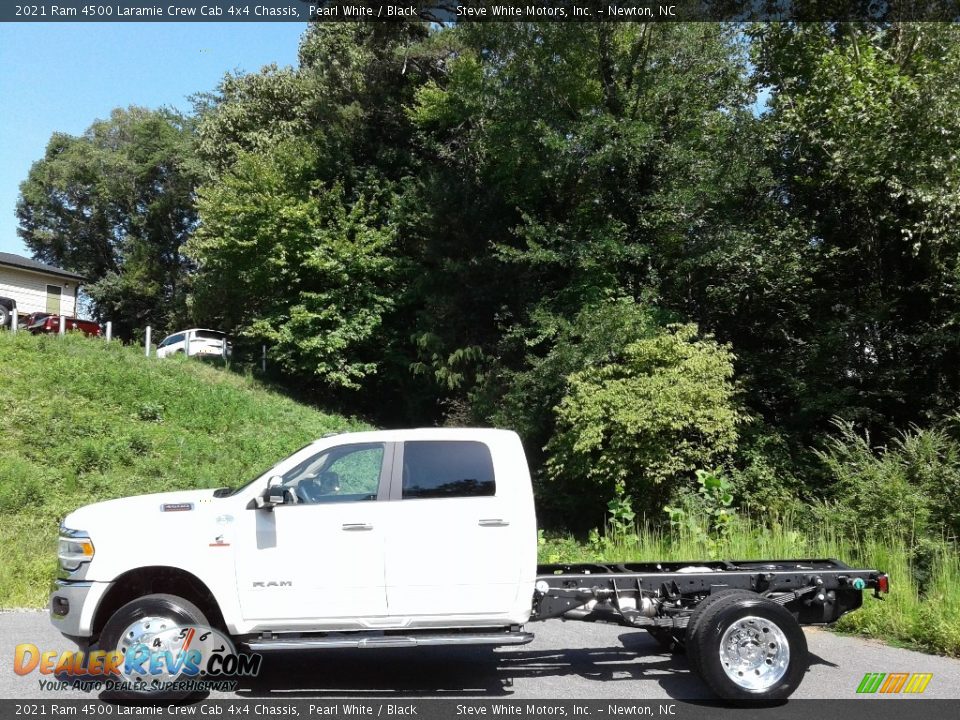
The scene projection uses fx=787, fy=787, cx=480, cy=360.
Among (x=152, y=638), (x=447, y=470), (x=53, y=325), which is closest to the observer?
(x=152, y=638)

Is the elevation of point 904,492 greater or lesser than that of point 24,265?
lesser

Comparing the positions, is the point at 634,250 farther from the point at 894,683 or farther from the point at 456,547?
the point at 456,547

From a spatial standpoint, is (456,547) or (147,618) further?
(456,547)

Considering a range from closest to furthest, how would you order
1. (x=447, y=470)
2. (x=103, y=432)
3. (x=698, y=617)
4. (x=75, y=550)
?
(x=75, y=550) → (x=698, y=617) → (x=447, y=470) → (x=103, y=432)

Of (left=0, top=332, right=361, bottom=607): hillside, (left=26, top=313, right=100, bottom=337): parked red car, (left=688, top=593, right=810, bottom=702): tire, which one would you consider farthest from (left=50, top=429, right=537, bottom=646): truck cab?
(left=26, top=313, right=100, bottom=337): parked red car

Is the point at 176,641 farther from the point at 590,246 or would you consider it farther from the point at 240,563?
the point at 590,246

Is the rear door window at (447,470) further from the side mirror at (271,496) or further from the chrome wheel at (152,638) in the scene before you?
the chrome wheel at (152,638)

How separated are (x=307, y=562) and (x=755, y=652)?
11.4 ft

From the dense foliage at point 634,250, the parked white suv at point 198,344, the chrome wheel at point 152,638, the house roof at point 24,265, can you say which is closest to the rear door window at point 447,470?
the chrome wheel at point 152,638

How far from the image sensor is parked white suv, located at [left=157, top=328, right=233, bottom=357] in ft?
106

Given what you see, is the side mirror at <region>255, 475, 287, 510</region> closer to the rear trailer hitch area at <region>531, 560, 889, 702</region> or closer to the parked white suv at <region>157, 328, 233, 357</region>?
the rear trailer hitch area at <region>531, 560, 889, 702</region>

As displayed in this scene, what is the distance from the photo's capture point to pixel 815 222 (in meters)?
17.8

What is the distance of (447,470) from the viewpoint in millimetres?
6289

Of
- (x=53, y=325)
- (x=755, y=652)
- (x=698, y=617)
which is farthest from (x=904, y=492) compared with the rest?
(x=53, y=325)
